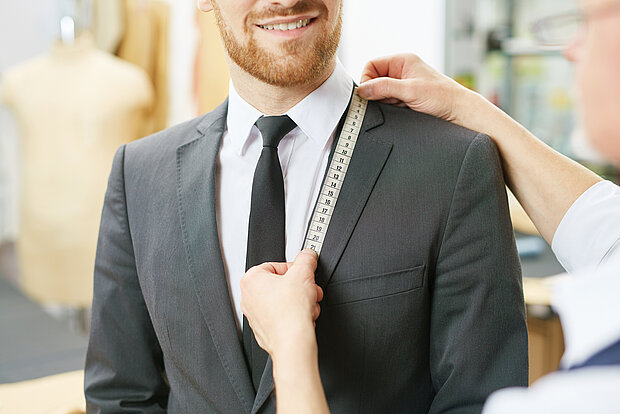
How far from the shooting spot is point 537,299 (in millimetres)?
2980

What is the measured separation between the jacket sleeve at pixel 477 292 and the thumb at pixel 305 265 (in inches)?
9.4

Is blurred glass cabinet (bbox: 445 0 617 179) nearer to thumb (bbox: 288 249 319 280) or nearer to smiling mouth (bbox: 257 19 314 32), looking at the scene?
smiling mouth (bbox: 257 19 314 32)

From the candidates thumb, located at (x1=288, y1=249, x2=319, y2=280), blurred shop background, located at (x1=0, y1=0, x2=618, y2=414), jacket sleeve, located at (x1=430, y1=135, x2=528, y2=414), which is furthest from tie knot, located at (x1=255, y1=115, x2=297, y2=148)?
blurred shop background, located at (x1=0, y1=0, x2=618, y2=414)

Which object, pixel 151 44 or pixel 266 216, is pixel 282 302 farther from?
pixel 151 44

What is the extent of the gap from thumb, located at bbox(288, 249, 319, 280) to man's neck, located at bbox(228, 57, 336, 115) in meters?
0.35

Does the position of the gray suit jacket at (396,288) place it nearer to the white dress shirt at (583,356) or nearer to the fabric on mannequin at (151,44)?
the white dress shirt at (583,356)

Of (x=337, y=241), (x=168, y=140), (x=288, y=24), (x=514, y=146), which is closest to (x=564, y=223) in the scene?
(x=514, y=146)

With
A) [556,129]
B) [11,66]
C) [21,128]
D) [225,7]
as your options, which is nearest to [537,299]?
[556,129]

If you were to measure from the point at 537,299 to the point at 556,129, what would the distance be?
4.10ft

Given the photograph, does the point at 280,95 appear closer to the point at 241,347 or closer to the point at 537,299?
the point at 241,347

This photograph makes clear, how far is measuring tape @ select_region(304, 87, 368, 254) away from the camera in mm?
1318

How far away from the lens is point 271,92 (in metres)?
1.44

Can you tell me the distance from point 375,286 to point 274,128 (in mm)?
388

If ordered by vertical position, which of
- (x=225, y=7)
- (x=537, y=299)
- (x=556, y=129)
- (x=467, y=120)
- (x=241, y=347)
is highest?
(x=225, y=7)
